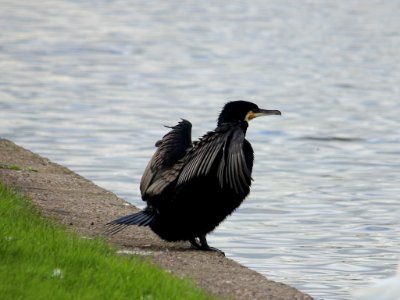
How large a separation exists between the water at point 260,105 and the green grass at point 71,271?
2.37 m

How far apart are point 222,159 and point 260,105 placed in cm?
1355

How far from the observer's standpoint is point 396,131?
65.7ft

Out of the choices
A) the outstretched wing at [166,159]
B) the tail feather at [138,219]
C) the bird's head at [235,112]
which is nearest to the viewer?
the tail feather at [138,219]

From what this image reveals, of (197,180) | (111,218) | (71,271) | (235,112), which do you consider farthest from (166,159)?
(71,271)

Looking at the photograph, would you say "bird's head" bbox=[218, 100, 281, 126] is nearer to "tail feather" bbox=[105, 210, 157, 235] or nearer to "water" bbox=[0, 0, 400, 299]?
"tail feather" bbox=[105, 210, 157, 235]

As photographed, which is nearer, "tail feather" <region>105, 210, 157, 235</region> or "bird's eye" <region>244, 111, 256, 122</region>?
"tail feather" <region>105, 210, 157, 235</region>

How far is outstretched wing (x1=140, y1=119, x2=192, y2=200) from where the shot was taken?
9.71m

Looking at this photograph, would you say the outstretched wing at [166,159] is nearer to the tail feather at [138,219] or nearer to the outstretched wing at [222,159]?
the tail feather at [138,219]

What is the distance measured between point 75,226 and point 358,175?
6.90 metres

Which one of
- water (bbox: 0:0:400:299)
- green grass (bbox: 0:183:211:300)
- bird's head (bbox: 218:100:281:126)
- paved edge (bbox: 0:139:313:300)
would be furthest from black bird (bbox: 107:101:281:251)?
water (bbox: 0:0:400:299)

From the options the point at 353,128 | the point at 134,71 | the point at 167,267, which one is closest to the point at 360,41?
the point at 134,71

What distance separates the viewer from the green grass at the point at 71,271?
7.44m

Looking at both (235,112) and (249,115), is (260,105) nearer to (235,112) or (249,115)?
(249,115)

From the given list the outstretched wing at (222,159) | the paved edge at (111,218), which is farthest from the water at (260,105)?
the outstretched wing at (222,159)
